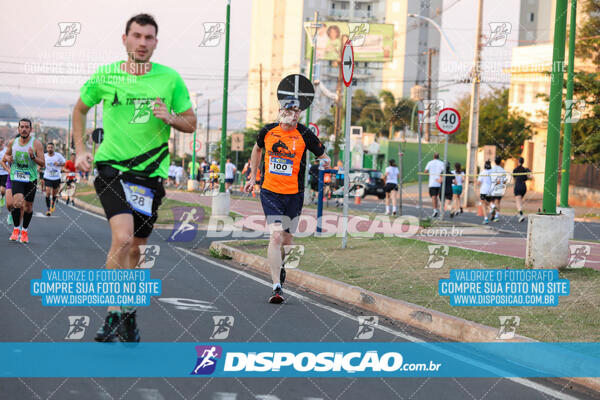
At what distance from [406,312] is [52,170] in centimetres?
1387

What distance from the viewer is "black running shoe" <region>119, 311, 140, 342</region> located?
5.46m

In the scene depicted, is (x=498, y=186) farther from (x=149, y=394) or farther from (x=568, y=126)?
(x=149, y=394)

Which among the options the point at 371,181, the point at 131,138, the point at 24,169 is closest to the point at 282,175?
the point at 131,138

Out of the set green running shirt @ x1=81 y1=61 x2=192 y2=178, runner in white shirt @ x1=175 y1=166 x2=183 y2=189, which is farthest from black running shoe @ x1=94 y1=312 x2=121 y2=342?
runner in white shirt @ x1=175 y1=166 x2=183 y2=189

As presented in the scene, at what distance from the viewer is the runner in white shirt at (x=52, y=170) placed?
762 inches

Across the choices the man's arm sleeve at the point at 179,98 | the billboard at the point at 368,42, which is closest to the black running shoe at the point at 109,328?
the man's arm sleeve at the point at 179,98

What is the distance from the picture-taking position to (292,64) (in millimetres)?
123625

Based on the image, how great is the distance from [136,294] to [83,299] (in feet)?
5.76

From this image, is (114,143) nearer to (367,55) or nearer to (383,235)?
(383,235)

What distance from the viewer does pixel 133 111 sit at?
5398 millimetres

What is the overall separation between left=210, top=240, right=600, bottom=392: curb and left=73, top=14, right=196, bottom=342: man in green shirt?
2895 millimetres

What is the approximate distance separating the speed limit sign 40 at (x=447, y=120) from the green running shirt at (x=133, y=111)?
12.3 metres

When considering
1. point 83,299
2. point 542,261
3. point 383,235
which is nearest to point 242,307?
point 83,299

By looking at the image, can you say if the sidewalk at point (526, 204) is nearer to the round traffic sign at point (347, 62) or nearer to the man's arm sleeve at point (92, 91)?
the round traffic sign at point (347, 62)
